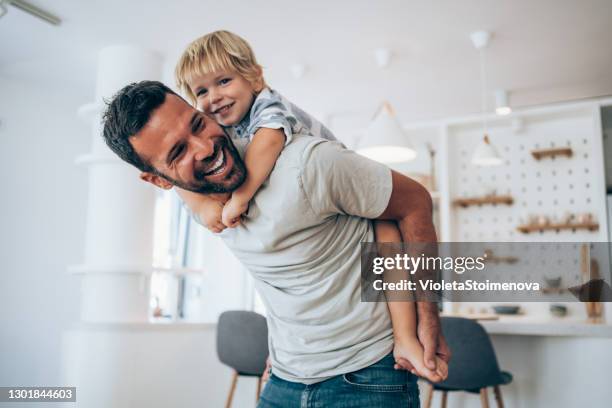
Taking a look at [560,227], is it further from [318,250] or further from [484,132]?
[318,250]

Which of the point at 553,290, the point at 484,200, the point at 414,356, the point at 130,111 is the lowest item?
the point at 414,356

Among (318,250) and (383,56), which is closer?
(318,250)

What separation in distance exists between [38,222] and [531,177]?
14.7 ft

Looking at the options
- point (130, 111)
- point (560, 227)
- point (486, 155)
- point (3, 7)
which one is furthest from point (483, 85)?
point (130, 111)

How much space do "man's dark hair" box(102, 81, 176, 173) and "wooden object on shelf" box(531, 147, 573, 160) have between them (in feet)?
14.8

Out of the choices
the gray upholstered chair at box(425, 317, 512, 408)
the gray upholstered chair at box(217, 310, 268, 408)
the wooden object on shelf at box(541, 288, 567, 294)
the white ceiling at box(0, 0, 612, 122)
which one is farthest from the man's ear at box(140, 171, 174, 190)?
the wooden object on shelf at box(541, 288, 567, 294)

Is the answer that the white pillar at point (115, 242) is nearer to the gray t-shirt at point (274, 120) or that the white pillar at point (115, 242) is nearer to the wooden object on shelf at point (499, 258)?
the gray t-shirt at point (274, 120)

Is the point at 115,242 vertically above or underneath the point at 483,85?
underneath

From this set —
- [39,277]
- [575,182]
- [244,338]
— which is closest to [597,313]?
[575,182]

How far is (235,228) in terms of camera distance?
126 cm

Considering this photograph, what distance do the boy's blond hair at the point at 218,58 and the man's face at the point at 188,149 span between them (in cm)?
38

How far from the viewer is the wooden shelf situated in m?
5.14

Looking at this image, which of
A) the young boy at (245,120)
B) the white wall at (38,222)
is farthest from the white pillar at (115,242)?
the young boy at (245,120)

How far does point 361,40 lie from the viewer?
14.0 ft
